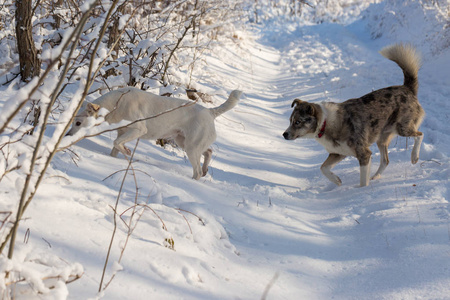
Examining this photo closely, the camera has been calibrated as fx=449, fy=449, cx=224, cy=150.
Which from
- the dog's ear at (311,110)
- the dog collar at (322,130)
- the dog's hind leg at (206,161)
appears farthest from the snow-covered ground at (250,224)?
the dog's ear at (311,110)

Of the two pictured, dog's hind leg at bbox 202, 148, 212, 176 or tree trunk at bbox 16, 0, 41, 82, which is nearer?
tree trunk at bbox 16, 0, 41, 82

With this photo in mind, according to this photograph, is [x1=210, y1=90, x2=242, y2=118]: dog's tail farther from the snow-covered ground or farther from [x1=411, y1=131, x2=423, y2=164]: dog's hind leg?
[x1=411, y1=131, x2=423, y2=164]: dog's hind leg

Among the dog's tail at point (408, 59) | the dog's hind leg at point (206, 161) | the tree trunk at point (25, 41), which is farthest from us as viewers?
the dog's tail at point (408, 59)

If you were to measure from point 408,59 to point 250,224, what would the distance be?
376 cm

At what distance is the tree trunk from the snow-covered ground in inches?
53.5

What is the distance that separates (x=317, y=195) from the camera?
5555 millimetres

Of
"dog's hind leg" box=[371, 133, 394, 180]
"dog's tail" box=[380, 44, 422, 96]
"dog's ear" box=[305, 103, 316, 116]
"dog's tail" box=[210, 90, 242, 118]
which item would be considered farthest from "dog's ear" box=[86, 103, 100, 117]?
"dog's tail" box=[380, 44, 422, 96]

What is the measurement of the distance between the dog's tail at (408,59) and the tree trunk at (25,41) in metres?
4.70

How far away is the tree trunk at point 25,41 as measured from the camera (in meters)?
5.42

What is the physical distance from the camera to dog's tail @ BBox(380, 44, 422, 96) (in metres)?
Answer: 6.19

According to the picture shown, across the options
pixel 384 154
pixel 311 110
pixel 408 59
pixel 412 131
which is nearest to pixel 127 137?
pixel 311 110

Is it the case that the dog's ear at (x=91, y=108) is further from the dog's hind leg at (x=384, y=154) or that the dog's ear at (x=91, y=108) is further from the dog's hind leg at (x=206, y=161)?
the dog's hind leg at (x=384, y=154)

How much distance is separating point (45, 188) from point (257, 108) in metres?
8.19

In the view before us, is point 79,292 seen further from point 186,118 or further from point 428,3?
point 428,3
